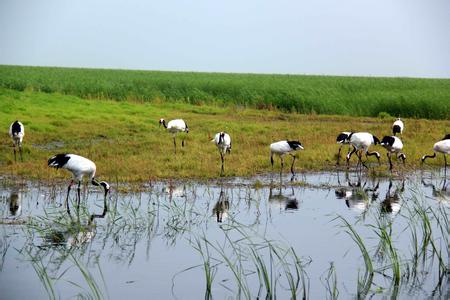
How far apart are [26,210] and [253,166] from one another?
6.85 meters

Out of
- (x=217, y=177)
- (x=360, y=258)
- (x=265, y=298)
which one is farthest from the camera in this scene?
(x=217, y=177)

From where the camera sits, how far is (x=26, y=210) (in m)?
13.0

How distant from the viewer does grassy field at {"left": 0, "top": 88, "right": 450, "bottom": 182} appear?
696 inches

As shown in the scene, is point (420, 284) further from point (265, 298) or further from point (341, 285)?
point (265, 298)

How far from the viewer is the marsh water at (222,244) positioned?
9008 millimetres

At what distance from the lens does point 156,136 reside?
23812 millimetres

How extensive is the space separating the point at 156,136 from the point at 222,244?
43.0ft

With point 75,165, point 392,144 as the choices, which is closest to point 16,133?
point 75,165

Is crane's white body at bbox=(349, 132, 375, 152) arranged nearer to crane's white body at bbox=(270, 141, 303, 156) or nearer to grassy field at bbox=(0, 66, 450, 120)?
crane's white body at bbox=(270, 141, 303, 156)

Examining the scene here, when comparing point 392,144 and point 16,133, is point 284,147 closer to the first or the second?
point 392,144

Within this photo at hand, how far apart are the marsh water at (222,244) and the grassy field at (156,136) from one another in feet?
5.02

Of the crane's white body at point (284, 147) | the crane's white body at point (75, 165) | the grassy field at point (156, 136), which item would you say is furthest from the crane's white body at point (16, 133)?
the crane's white body at point (284, 147)

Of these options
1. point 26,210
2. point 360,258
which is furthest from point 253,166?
point 360,258

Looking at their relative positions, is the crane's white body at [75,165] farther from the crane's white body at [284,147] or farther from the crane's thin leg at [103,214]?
the crane's white body at [284,147]
